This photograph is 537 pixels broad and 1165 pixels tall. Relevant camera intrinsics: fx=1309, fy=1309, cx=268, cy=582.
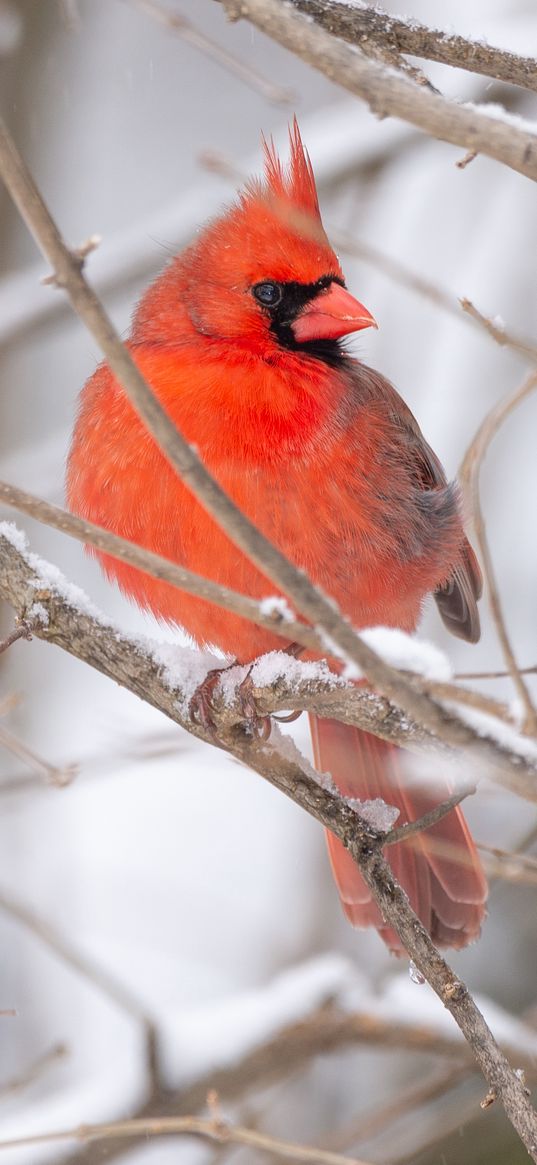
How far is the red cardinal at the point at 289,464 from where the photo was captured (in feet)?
8.18

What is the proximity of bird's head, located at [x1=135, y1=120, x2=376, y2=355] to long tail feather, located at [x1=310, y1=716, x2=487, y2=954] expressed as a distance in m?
0.96

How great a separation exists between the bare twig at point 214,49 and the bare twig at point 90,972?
1.86 m

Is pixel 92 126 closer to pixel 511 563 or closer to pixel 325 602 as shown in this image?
pixel 511 563

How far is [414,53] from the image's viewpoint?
7.32ft

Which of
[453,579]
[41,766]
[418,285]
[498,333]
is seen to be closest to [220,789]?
[453,579]

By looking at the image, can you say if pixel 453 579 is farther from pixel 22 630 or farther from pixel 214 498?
pixel 214 498

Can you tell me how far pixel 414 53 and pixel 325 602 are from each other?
125 centimetres

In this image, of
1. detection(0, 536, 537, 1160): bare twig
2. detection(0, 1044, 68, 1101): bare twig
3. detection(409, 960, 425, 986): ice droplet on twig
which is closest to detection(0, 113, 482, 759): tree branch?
detection(0, 536, 537, 1160): bare twig

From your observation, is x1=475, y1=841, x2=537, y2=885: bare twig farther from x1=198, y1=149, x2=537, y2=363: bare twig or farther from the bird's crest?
the bird's crest

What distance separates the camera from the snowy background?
346 centimetres

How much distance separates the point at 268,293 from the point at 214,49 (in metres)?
0.60

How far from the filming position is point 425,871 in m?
2.92

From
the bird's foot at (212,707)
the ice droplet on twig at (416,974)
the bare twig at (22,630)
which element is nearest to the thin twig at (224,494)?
the ice droplet on twig at (416,974)

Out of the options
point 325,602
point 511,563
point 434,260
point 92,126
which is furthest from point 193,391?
point 92,126
